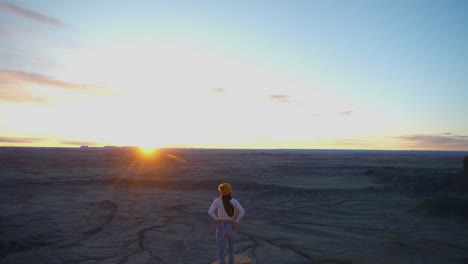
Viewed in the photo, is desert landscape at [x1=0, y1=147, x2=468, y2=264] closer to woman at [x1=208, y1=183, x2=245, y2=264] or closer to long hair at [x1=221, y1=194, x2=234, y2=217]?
woman at [x1=208, y1=183, x2=245, y2=264]

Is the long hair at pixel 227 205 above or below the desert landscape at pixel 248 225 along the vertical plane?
above

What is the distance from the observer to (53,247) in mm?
9188

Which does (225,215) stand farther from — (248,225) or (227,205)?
(248,225)

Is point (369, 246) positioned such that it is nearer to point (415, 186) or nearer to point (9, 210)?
point (415, 186)

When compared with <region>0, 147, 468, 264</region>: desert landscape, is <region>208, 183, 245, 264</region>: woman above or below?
above

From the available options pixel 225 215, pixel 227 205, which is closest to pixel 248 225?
pixel 225 215

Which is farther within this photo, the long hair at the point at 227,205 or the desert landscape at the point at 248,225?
the desert landscape at the point at 248,225

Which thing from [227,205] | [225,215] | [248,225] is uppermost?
[227,205]

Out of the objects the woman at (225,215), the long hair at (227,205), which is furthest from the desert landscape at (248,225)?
the long hair at (227,205)

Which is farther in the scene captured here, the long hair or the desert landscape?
the desert landscape

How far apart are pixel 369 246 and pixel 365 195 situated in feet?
36.2

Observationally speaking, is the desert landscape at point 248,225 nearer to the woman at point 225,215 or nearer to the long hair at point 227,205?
the woman at point 225,215

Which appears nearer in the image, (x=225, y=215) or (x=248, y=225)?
(x=225, y=215)

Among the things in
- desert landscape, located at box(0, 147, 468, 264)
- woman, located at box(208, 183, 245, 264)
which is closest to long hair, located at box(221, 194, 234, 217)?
woman, located at box(208, 183, 245, 264)
